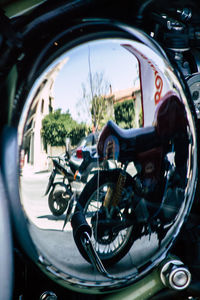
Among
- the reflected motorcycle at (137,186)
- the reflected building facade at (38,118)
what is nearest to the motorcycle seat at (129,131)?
the reflected motorcycle at (137,186)

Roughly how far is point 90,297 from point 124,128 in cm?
48

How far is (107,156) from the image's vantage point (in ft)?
2.66

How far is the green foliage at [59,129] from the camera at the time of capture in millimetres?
738

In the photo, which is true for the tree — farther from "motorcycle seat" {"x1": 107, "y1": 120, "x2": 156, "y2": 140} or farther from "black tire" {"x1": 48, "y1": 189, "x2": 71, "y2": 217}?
"black tire" {"x1": 48, "y1": 189, "x2": 71, "y2": 217}

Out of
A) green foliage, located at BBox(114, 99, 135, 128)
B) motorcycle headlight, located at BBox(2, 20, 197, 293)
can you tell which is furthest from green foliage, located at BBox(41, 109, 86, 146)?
green foliage, located at BBox(114, 99, 135, 128)

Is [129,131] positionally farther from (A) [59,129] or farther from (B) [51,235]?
(B) [51,235]

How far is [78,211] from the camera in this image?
791mm

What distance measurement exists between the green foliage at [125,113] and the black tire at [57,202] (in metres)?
0.23

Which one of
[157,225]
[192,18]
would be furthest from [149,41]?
[157,225]

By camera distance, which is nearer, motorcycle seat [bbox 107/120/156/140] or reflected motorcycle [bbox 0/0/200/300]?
reflected motorcycle [bbox 0/0/200/300]

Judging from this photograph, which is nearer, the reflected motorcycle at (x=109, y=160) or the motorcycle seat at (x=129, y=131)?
the reflected motorcycle at (x=109, y=160)

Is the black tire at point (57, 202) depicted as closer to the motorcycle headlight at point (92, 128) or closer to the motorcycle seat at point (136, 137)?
the motorcycle headlight at point (92, 128)

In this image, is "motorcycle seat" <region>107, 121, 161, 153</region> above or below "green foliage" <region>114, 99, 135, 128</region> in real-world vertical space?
below

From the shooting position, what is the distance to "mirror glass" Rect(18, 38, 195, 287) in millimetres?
739
